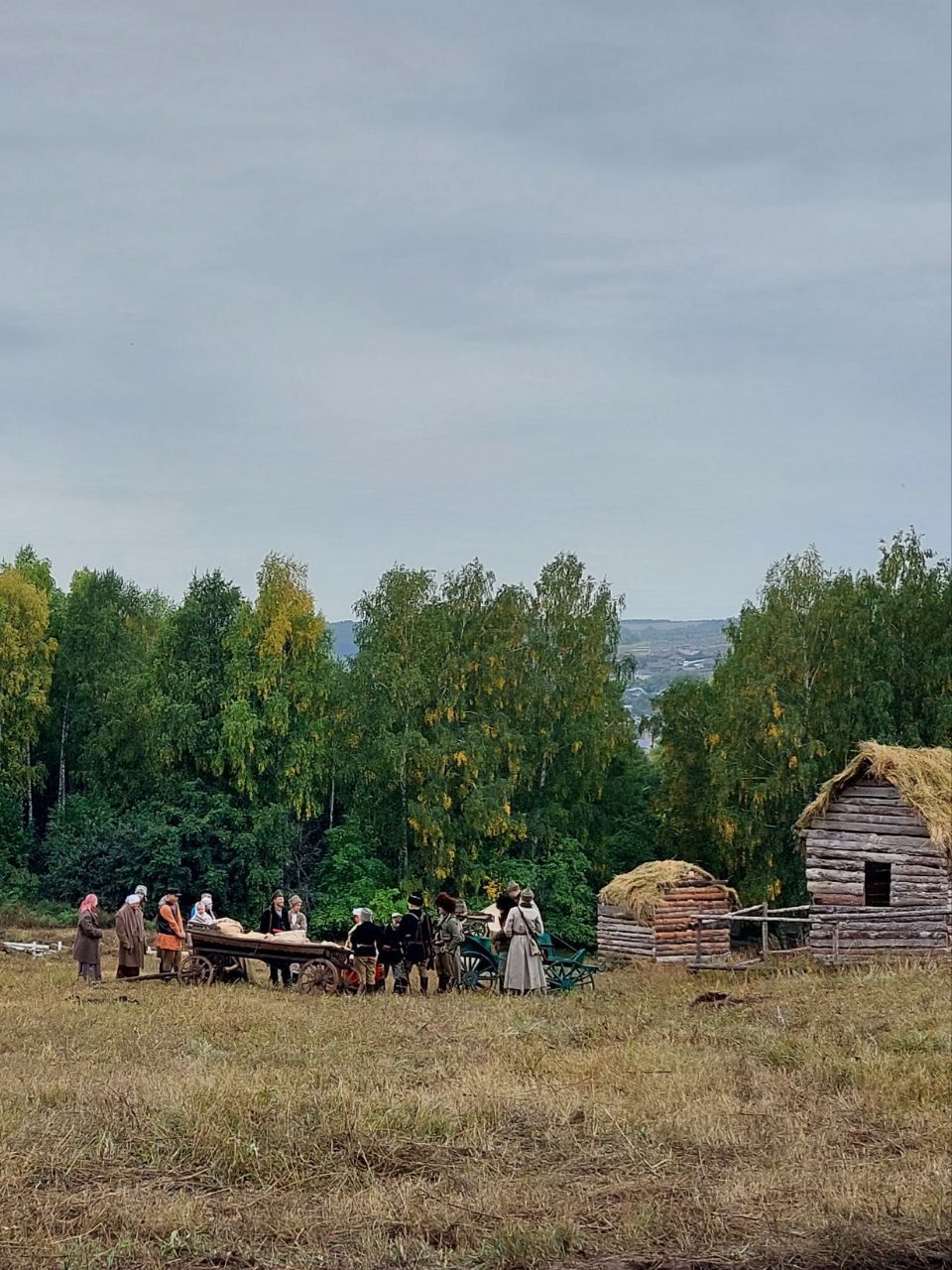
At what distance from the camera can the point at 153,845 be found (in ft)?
146

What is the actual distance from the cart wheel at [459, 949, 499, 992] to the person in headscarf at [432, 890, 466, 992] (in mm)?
405

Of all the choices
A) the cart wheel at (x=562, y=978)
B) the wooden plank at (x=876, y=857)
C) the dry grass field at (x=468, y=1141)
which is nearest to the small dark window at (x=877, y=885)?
the wooden plank at (x=876, y=857)

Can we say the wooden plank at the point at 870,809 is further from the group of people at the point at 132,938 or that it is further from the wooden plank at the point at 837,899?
the group of people at the point at 132,938

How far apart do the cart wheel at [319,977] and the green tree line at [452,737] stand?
22283 mm

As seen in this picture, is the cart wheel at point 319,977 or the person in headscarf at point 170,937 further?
the person in headscarf at point 170,937

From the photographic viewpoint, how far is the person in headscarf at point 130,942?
22672 mm

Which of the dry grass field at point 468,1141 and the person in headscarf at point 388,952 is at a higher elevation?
the person in headscarf at point 388,952

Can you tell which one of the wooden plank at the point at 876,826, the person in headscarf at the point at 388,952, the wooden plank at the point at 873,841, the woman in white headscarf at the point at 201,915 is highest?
the wooden plank at the point at 876,826

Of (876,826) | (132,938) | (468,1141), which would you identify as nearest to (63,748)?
(132,938)

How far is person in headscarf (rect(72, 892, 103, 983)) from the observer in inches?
875

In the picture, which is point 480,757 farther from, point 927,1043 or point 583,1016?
point 927,1043

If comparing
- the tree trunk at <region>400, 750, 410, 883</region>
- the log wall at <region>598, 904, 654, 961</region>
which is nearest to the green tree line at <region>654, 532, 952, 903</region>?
the log wall at <region>598, 904, 654, 961</region>

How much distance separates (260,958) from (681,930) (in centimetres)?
1496

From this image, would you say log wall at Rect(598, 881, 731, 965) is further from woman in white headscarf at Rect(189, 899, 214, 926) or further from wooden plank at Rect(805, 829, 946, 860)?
woman in white headscarf at Rect(189, 899, 214, 926)
